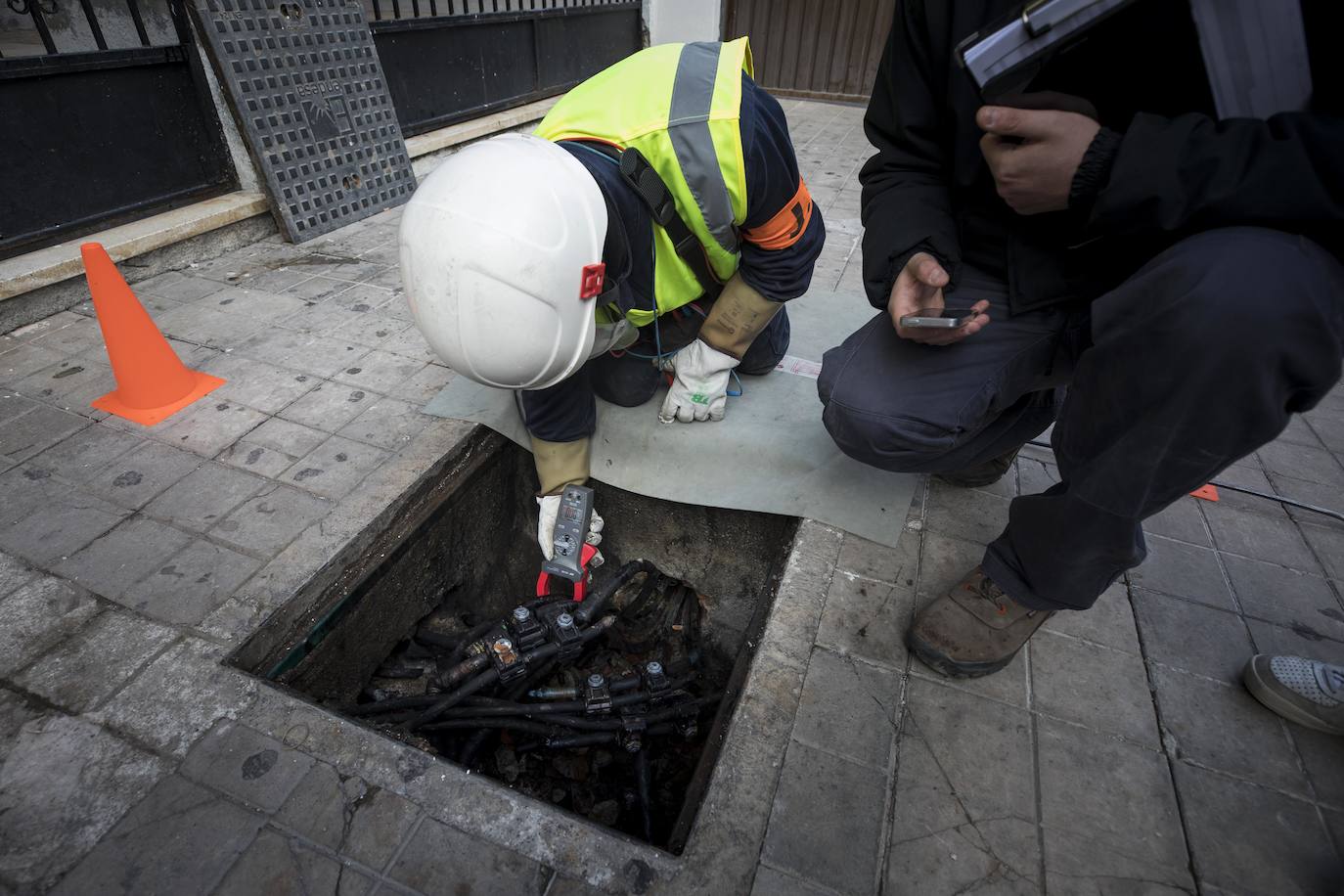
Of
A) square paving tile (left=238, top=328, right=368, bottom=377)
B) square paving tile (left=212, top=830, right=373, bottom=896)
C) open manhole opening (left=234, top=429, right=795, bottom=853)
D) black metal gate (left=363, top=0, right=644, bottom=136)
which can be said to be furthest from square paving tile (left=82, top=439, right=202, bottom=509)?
black metal gate (left=363, top=0, right=644, bottom=136)

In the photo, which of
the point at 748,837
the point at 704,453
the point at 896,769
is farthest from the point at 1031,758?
the point at 704,453

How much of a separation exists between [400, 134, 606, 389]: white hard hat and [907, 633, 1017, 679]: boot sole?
123cm

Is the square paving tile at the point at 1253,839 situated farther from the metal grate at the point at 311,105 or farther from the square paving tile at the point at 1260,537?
the metal grate at the point at 311,105

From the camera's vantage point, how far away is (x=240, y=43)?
3.46 meters

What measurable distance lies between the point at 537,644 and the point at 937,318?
4.86 ft

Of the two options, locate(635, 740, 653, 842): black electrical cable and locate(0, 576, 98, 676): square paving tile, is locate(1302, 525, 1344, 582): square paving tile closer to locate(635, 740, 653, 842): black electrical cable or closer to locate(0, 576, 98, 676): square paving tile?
locate(635, 740, 653, 842): black electrical cable

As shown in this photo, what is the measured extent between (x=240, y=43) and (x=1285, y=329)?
14.6 feet

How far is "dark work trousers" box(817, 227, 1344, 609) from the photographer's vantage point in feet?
3.97

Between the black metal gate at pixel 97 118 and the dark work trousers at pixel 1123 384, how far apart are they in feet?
12.2

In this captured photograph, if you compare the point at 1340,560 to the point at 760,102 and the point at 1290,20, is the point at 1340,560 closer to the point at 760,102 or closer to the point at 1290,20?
the point at 1290,20

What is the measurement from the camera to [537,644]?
206cm

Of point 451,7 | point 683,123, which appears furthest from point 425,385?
point 451,7

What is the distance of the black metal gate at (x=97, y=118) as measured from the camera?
9.73 feet

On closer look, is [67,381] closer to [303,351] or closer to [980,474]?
[303,351]
